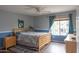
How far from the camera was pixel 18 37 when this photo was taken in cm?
93

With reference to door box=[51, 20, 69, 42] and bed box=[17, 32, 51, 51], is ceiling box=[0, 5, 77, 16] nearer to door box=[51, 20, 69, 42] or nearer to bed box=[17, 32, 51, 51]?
door box=[51, 20, 69, 42]

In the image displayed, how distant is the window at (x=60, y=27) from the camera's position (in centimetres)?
76

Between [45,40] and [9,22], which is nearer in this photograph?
[9,22]

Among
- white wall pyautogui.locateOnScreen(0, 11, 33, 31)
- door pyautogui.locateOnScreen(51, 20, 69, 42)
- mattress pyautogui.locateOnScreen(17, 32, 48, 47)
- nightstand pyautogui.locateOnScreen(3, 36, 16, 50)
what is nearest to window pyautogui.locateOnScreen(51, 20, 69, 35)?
door pyautogui.locateOnScreen(51, 20, 69, 42)

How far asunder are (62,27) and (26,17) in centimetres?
38

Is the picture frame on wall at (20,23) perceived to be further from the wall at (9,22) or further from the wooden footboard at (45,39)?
the wooden footboard at (45,39)

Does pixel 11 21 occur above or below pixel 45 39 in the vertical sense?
above

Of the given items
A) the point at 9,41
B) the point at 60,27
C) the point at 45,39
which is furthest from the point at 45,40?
the point at 9,41

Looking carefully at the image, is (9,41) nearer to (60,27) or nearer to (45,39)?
(45,39)

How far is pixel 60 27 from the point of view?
Result: 2.50 ft

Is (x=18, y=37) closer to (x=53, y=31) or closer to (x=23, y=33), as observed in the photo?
(x=23, y=33)
